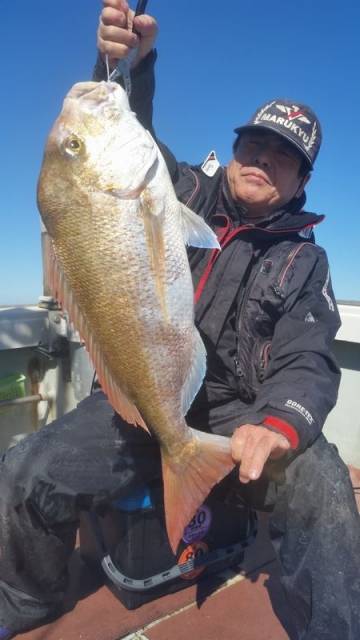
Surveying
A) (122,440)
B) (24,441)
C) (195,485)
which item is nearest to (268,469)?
(195,485)

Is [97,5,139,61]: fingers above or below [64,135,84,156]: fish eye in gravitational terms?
above

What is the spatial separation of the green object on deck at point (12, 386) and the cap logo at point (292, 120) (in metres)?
3.09

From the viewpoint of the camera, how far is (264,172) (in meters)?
2.91

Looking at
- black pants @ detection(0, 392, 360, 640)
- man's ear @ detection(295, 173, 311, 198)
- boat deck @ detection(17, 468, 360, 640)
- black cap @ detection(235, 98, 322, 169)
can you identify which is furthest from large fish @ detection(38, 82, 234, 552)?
man's ear @ detection(295, 173, 311, 198)

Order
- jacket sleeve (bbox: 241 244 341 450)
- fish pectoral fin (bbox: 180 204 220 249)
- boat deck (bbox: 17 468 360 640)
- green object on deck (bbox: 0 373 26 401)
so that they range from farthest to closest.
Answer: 1. green object on deck (bbox: 0 373 26 401)
2. boat deck (bbox: 17 468 360 640)
3. jacket sleeve (bbox: 241 244 341 450)
4. fish pectoral fin (bbox: 180 204 220 249)

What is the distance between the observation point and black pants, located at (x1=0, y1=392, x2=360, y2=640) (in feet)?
7.10

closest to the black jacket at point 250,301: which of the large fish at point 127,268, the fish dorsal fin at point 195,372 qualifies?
the fish dorsal fin at point 195,372

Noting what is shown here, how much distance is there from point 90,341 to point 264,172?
1.54 meters

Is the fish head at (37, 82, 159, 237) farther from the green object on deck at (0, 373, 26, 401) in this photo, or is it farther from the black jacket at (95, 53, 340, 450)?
the green object on deck at (0, 373, 26, 401)

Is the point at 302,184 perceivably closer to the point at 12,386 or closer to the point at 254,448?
the point at 254,448

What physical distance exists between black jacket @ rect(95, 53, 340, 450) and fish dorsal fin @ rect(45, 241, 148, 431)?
0.79 meters

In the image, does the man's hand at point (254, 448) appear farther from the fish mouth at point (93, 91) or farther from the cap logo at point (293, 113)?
the cap logo at point (293, 113)

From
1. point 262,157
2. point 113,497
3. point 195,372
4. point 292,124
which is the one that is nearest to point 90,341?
point 195,372

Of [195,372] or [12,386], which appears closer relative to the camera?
[195,372]
